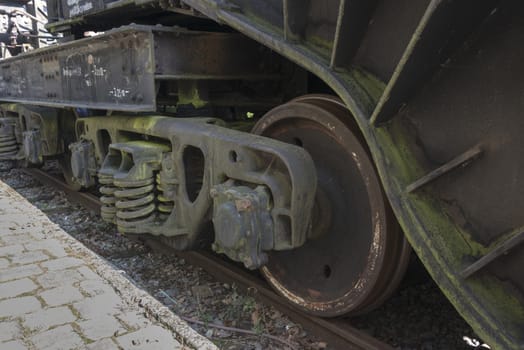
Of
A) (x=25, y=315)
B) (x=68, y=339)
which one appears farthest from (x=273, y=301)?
(x=25, y=315)

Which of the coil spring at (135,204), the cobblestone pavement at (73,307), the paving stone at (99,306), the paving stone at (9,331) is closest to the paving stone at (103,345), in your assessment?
the cobblestone pavement at (73,307)

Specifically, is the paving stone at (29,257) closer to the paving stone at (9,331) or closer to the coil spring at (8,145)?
the paving stone at (9,331)

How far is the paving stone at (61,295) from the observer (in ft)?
11.0

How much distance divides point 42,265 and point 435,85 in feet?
10.9

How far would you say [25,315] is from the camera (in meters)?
3.17

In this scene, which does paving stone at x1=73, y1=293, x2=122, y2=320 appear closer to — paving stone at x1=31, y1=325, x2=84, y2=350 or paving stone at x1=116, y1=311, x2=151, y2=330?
paving stone at x1=116, y1=311, x2=151, y2=330

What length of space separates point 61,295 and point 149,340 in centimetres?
98

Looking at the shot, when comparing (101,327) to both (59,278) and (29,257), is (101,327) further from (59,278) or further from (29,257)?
(29,257)

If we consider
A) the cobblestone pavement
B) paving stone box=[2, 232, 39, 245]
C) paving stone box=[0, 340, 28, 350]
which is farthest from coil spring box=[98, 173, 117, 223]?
paving stone box=[0, 340, 28, 350]

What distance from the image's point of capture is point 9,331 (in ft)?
9.73

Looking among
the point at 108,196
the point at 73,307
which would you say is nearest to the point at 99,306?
the point at 73,307

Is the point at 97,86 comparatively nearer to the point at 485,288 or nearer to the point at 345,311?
the point at 345,311

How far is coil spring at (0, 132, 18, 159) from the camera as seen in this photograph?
7551 millimetres

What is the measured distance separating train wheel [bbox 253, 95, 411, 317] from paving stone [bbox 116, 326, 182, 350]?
0.84 m
